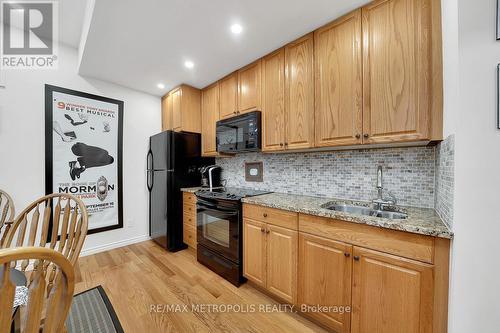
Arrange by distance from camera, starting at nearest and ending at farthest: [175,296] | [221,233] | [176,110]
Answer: [175,296], [221,233], [176,110]

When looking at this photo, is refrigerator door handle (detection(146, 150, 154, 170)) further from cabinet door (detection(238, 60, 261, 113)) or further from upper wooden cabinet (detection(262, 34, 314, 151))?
upper wooden cabinet (detection(262, 34, 314, 151))

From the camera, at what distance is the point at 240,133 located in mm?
2211

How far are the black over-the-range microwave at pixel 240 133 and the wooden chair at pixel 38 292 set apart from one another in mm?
1716

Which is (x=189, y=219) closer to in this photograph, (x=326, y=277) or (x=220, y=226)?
(x=220, y=226)

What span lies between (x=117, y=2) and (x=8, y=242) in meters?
1.69

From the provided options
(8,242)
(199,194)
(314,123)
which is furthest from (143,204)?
(314,123)

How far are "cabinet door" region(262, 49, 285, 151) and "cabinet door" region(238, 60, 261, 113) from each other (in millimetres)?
85

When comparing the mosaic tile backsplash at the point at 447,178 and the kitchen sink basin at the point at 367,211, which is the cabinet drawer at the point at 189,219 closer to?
the kitchen sink basin at the point at 367,211

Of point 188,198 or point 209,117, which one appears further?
point 209,117

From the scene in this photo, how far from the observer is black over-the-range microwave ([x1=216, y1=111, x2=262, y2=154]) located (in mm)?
2070

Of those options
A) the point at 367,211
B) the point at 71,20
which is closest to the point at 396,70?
the point at 367,211

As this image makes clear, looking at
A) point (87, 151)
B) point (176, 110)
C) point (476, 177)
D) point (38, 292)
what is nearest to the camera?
point (38, 292)

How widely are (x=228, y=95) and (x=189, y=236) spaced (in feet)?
6.43

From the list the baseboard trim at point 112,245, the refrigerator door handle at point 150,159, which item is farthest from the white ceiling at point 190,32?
the baseboard trim at point 112,245
